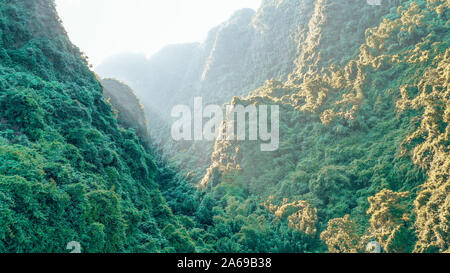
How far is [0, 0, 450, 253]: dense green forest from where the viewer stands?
10.0m

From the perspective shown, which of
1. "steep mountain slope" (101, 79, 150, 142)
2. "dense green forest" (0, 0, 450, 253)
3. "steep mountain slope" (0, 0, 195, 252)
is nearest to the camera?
"steep mountain slope" (0, 0, 195, 252)

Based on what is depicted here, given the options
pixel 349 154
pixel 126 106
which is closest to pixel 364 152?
pixel 349 154

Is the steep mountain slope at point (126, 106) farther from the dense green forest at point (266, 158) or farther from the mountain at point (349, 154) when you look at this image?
the mountain at point (349, 154)

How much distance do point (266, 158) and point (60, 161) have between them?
1580 cm

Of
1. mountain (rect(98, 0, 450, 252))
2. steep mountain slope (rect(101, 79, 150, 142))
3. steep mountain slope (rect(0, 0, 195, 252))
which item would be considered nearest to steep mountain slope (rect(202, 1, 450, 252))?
mountain (rect(98, 0, 450, 252))

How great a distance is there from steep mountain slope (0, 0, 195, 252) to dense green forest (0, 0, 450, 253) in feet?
0.17

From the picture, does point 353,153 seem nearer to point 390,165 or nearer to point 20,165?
point 390,165

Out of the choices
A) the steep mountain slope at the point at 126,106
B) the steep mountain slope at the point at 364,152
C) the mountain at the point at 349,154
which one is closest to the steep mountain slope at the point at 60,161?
the mountain at the point at 349,154

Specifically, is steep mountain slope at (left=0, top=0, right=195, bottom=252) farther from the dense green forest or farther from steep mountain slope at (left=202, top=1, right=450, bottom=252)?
steep mountain slope at (left=202, top=1, right=450, bottom=252)

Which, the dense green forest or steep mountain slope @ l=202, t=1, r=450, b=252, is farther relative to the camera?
steep mountain slope @ l=202, t=1, r=450, b=252

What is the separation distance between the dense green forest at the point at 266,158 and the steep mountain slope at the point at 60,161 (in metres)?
0.05

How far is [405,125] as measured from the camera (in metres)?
18.0
